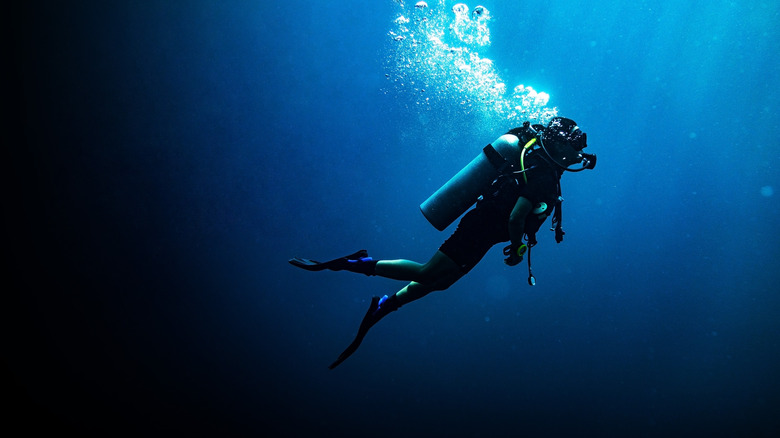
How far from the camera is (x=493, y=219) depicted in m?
3.16

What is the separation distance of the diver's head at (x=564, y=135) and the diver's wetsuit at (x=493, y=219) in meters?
0.17

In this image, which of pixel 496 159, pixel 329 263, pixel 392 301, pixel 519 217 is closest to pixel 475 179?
pixel 496 159

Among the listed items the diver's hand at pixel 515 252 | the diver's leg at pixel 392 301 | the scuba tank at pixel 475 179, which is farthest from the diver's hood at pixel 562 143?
the diver's leg at pixel 392 301

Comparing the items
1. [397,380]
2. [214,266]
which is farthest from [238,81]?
[397,380]

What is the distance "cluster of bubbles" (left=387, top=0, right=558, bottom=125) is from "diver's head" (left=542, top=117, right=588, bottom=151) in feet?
24.4

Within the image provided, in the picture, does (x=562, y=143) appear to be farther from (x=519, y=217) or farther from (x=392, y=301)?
(x=392, y=301)

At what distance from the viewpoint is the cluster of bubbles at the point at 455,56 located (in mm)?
10336

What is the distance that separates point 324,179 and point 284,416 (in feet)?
33.1

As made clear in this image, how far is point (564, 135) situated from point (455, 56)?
9.64 metres

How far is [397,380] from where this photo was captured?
17.6 metres

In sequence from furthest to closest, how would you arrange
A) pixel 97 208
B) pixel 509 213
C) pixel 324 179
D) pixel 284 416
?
pixel 324 179
pixel 284 416
pixel 97 208
pixel 509 213

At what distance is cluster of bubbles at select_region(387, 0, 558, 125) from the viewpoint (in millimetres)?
10336

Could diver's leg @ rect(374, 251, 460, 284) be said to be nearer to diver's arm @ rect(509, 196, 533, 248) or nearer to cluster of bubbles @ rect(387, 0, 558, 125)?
diver's arm @ rect(509, 196, 533, 248)

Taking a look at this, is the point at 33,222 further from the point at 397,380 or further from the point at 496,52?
the point at 496,52
